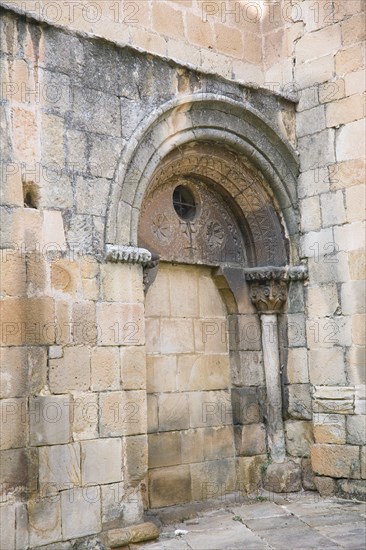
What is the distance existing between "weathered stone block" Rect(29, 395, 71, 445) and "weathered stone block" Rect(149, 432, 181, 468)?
→ 1.13 metres

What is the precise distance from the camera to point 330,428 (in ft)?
18.8

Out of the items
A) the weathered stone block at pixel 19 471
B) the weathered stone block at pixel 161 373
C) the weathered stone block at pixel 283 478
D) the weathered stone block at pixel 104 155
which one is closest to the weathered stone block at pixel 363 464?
the weathered stone block at pixel 283 478

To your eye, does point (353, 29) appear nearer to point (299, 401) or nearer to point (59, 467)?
point (299, 401)

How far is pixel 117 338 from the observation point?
472cm

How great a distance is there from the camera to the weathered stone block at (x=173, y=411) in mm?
5469

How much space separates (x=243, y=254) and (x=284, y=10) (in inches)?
97.4

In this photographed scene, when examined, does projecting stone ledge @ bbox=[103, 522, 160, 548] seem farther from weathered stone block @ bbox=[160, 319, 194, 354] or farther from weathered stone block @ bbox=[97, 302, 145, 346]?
weathered stone block @ bbox=[160, 319, 194, 354]

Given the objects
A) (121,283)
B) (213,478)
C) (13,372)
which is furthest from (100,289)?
(213,478)


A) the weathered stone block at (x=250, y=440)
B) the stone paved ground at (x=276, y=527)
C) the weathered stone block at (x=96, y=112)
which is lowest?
the stone paved ground at (x=276, y=527)

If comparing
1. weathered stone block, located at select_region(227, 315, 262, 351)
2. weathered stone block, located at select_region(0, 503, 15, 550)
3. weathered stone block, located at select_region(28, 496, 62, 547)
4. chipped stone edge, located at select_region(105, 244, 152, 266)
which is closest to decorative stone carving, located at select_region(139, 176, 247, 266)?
weathered stone block, located at select_region(227, 315, 262, 351)

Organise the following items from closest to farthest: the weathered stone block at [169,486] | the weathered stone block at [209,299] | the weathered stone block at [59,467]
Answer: the weathered stone block at [59,467] → the weathered stone block at [169,486] → the weathered stone block at [209,299]

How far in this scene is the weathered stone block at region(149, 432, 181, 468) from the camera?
536cm

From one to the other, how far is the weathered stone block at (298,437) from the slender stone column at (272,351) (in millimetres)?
55

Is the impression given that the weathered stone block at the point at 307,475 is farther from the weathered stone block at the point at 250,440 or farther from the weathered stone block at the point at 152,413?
the weathered stone block at the point at 152,413
